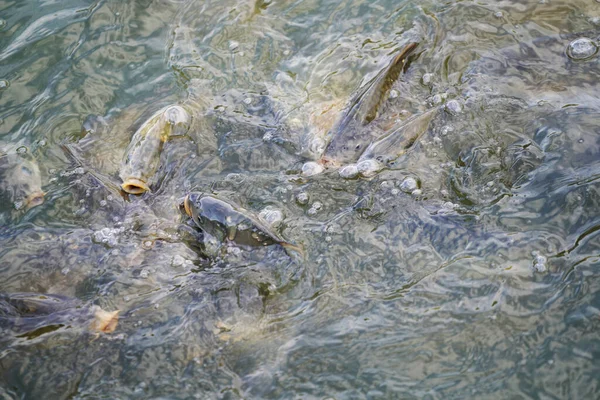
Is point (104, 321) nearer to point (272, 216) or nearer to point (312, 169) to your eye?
point (272, 216)

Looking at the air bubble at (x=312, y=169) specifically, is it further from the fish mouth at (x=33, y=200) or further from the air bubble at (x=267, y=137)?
the fish mouth at (x=33, y=200)

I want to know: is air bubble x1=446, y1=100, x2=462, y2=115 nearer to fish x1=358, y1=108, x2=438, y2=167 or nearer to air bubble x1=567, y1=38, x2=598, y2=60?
fish x1=358, y1=108, x2=438, y2=167

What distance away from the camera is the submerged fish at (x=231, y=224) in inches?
143

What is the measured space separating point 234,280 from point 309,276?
517 mm

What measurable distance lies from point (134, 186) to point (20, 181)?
979mm

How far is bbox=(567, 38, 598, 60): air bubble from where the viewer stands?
15.5 ft

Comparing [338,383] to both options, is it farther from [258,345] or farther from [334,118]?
[334,118]

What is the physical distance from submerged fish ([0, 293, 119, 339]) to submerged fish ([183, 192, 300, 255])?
2.86 ft

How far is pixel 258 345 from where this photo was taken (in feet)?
11.0

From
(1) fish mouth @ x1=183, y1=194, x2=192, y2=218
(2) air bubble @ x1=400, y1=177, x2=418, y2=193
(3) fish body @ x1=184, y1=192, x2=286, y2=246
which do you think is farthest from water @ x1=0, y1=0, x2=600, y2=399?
(1) fish mouth @ x1=183, y1=194, x2=192, y2=218

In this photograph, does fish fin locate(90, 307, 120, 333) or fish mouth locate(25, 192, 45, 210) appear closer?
fish fin locate(90, 307, 120, 333)

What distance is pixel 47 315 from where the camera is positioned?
358 centimetres

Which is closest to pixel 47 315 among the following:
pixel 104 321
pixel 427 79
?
pixel 104 321

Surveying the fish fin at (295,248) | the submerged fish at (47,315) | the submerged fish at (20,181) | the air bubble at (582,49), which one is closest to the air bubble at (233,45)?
the submerged fish at (20,181)
